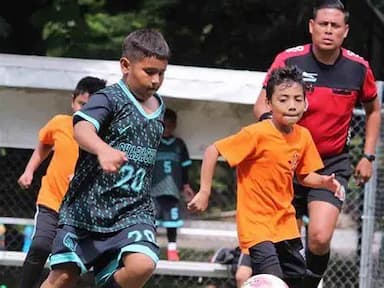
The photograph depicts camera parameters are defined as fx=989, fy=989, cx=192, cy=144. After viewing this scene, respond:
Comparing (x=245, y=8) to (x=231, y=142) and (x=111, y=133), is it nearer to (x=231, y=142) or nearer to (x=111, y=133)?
(x=231, y=142)

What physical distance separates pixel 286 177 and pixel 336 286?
9.46 feet

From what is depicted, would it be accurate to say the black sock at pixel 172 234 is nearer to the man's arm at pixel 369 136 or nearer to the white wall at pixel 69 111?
the white wall at pixel 69 111

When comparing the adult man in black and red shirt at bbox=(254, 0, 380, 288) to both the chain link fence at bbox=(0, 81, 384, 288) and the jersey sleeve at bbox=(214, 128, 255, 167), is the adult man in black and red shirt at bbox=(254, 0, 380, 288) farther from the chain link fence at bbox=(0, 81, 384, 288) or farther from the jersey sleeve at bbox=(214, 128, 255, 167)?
the chain link fence at bbox=(0, 81, 384, 288)

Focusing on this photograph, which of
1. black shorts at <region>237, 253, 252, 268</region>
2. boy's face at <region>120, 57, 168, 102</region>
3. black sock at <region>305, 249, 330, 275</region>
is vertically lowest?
black sock at <region>305, 249, 330, 275</region>

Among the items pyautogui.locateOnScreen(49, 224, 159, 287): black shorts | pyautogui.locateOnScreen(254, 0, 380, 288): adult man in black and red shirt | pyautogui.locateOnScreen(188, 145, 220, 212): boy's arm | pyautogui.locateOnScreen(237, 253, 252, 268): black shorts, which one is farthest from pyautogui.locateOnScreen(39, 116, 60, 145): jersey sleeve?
pyautogui.locateOnScreen(49, 224, 159, 287): black shorts

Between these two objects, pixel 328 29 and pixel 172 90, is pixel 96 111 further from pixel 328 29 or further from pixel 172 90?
pixel 172 90

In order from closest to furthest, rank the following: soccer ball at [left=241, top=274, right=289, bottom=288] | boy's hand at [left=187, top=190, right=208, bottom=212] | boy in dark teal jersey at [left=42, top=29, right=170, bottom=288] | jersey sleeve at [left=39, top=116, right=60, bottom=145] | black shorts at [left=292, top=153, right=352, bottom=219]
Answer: boy in dark teal jersey at [left=42, top=29, right=170, bottom=288], soccer ball at [left=241, top=274, right=289, bottom=288], boy's hand at [left=187, top=190, right=208, bottom=212], black shorts at [left=292, top=153, right=352, bottom=219], jersey sleeve at [left=39, top=116, right=60, bottom=145]

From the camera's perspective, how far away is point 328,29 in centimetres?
679

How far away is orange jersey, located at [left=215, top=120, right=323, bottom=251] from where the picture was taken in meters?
6.22

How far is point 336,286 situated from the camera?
29.1ft

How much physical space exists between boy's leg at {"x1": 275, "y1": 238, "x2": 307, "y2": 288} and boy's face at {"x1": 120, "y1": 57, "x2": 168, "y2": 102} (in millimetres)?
1532

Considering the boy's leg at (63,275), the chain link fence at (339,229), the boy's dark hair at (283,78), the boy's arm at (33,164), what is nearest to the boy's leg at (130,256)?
the boy's leg at (63,275)

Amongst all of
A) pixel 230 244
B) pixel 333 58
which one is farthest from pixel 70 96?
pixel 333 58

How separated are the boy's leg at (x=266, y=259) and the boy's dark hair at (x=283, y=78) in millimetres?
947
